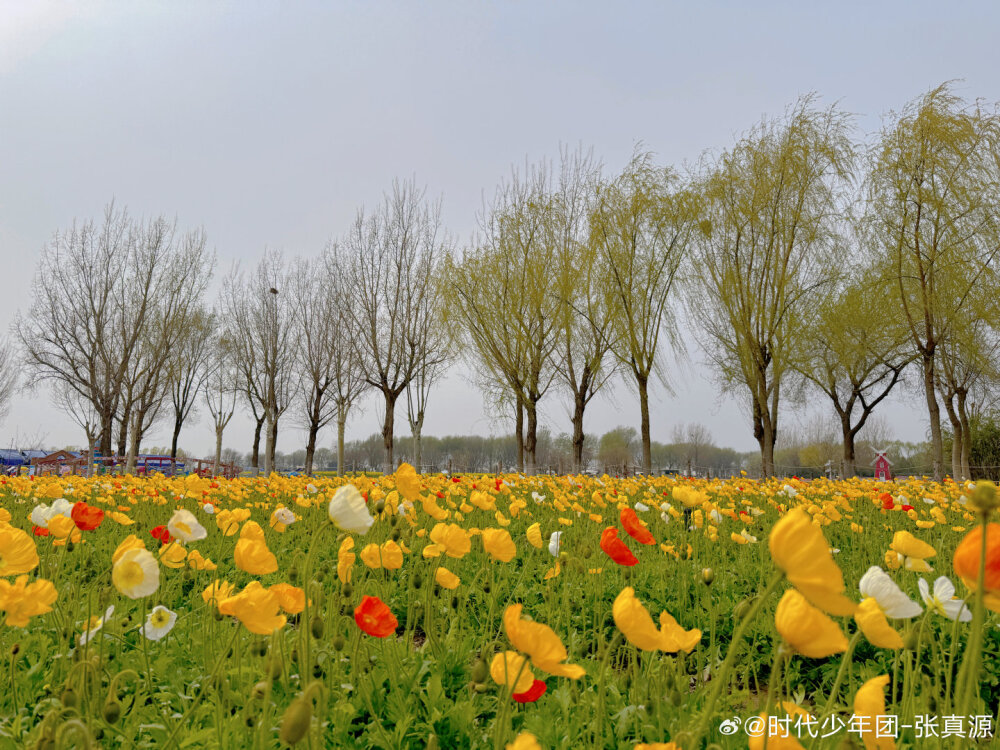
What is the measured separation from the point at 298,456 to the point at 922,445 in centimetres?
6379

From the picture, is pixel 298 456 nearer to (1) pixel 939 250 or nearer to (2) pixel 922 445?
(2) pixel 922 445

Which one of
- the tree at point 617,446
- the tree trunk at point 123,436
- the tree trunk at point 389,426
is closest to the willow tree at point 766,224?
the tree trunk at point 389,426

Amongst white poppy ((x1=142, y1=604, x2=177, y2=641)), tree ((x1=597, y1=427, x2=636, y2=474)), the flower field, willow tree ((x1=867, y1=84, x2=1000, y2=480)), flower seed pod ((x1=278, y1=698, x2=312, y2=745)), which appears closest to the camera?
flower seed pod ((x1=278, y1=698, x2=312, y2=745))

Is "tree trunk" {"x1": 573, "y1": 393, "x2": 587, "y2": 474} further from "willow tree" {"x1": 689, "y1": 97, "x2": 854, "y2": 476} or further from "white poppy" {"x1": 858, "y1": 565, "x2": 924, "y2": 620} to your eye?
"white poppy" {"x1": 858, "y1": 565, "x2": 924, "y2": 620}

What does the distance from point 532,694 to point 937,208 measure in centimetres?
1544

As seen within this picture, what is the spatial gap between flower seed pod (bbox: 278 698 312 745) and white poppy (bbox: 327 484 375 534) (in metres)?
0.47

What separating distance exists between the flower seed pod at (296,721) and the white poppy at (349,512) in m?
0.47

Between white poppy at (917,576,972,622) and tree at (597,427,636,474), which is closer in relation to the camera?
white poppy at (917,576,972,622)

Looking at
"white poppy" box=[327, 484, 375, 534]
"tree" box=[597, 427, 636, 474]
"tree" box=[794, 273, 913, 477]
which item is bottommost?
"tree" box=[597, 427, 636, 474]

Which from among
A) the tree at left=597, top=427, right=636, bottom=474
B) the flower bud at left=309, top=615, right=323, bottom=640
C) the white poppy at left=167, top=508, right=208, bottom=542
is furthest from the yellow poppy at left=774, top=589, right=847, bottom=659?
the tree at left=597, top=427, right=636, bottom=474

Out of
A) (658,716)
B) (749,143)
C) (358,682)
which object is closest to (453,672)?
(358,682)

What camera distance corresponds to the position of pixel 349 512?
3.94 ft

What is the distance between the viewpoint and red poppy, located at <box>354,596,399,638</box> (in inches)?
48.6

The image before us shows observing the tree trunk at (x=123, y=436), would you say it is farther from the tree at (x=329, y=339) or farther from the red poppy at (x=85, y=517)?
the red poppy at (x=85, y=517)
